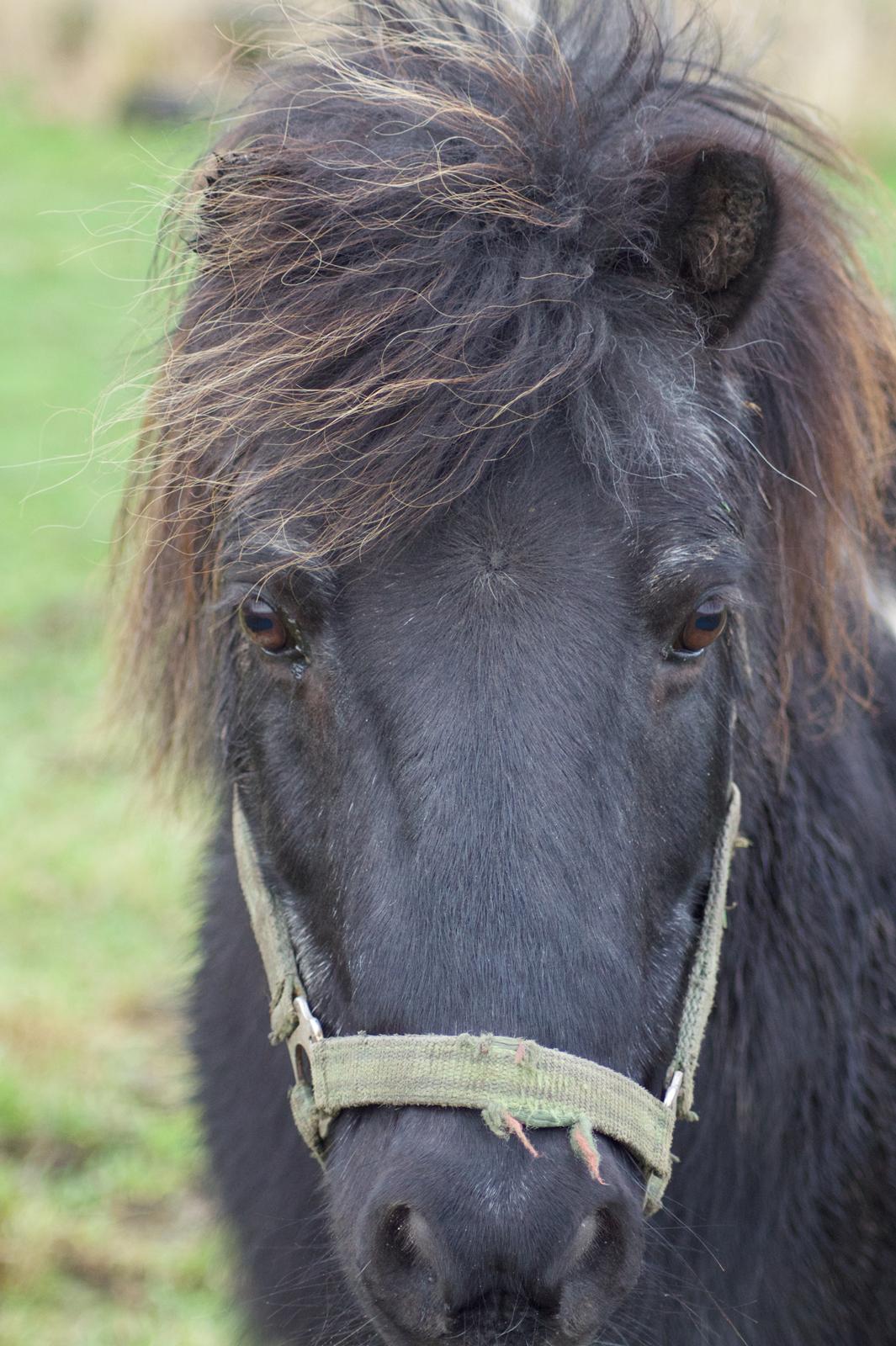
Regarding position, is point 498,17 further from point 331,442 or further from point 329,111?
point 331,442

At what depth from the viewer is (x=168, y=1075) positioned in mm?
4227

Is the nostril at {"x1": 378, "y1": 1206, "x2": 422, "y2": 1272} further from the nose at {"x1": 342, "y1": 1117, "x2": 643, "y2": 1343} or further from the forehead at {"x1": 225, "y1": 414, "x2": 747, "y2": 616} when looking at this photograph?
the forehead at {"x1": 225, "y1": 414, "x2": 747, "y2": 616}

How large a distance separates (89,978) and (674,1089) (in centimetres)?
321

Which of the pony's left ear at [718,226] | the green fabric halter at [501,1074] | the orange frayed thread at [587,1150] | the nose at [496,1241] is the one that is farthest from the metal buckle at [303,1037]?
the pony's left ear at [718,226]

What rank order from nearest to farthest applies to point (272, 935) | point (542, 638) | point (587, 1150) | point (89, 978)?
1. point (587, 1150)
2. point (542, 638)
3. point (272, 935)
4. point (89, 978)

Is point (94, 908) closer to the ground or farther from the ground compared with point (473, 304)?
closer to the ground

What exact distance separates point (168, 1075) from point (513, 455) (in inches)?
120

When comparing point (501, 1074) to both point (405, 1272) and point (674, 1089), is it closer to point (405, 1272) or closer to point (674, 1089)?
point (405, 1272)

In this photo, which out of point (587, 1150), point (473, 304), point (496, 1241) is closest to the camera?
point (496, 1241)

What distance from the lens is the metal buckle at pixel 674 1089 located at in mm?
1866

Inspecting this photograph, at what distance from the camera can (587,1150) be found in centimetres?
158

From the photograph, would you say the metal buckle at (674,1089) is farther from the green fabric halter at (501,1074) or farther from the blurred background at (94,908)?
the blurred background at (94,908)

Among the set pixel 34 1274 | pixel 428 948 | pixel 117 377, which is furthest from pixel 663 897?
pixel 34 1274

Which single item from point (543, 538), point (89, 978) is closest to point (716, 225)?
point (543, 538)
